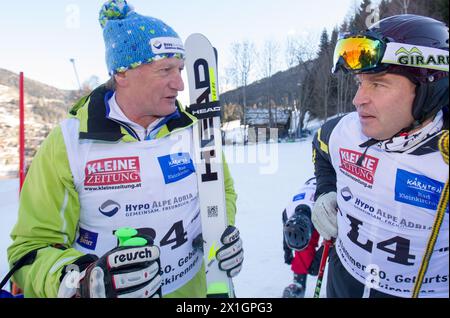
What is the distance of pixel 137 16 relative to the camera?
68.2 inches

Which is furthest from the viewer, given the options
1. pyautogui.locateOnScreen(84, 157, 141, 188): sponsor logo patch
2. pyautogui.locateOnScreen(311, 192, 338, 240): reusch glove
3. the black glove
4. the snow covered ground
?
the snow covered ground

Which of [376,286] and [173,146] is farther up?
[173,146]

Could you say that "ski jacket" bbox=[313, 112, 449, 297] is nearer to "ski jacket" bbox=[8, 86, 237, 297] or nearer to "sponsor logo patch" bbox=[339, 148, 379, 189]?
"sponsor logo patch" bbox=[339, 148, 379, 189]

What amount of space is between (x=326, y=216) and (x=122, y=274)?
1.23 m

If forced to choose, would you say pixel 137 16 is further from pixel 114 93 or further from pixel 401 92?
pixel 401 92

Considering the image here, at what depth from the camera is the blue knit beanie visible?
163 centimetres

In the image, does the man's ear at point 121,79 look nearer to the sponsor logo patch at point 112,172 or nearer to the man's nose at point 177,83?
the man's nose at point 177,83

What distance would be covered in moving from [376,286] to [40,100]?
5.03 meters

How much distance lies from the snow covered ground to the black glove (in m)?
2.01

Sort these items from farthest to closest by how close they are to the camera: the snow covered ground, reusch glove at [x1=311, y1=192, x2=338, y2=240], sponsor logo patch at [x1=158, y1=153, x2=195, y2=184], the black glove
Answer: the snow covered ground, reusch glove at [x1=311, y1=192, x2=338, y2=240], sponsor logo patch at [x1=158, y1=153, x2=195, y2=184], the black glove

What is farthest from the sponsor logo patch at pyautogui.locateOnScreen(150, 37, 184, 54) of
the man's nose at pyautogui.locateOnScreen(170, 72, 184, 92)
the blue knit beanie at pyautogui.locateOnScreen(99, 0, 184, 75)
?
the man's nose at pyautogui.locateOnScreen(170, 72, 184, 92)

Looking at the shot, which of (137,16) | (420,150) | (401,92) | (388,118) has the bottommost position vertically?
(420,150)
